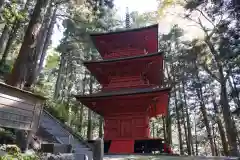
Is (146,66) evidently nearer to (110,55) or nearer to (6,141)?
(110,55)

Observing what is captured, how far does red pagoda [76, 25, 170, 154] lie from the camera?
1248cm

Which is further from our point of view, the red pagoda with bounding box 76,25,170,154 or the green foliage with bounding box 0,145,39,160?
the red pagoda with bounding box 76,25,170,154

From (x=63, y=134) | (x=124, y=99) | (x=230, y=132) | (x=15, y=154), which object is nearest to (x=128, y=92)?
(x=124, y=99)

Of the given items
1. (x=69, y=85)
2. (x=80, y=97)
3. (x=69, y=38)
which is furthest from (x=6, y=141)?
(x=69, y=85)

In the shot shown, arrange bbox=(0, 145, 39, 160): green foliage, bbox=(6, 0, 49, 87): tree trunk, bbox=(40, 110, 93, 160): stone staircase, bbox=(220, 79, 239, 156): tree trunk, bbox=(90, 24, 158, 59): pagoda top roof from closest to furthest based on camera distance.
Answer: bbox=(0, 145, 39, 160): green foliage < bbox=(6, 0, 49, 87): tree trunk < bbox=(40, 110, 93, 160): stone staircase < bbox=(220, 79, 239, 156): tree trunk < bbox=(90, 24, 158, 59): pagoda top roof

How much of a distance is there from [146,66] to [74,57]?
45.7 feet

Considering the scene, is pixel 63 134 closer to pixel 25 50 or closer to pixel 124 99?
pixel 25 50

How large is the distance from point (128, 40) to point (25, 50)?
32.9 ft

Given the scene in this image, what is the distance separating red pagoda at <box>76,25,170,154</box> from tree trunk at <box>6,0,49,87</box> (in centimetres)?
663

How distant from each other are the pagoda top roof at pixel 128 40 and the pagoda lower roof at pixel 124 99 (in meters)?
4.05

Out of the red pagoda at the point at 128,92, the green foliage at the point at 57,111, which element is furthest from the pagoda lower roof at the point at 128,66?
the green foliage at the point at 57,111

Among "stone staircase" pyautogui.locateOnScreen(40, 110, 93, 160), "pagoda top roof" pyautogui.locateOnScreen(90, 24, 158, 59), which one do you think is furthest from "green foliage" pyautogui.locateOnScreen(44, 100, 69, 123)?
"pagoda top roof" pyautogui.locateOnScreen(90, 24, 158, 59)

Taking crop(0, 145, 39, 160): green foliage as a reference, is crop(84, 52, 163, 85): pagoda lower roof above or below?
above

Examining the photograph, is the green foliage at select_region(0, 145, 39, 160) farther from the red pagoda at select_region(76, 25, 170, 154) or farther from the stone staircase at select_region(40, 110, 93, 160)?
the red pagoda at select_region(76, 25, 170, 154)
